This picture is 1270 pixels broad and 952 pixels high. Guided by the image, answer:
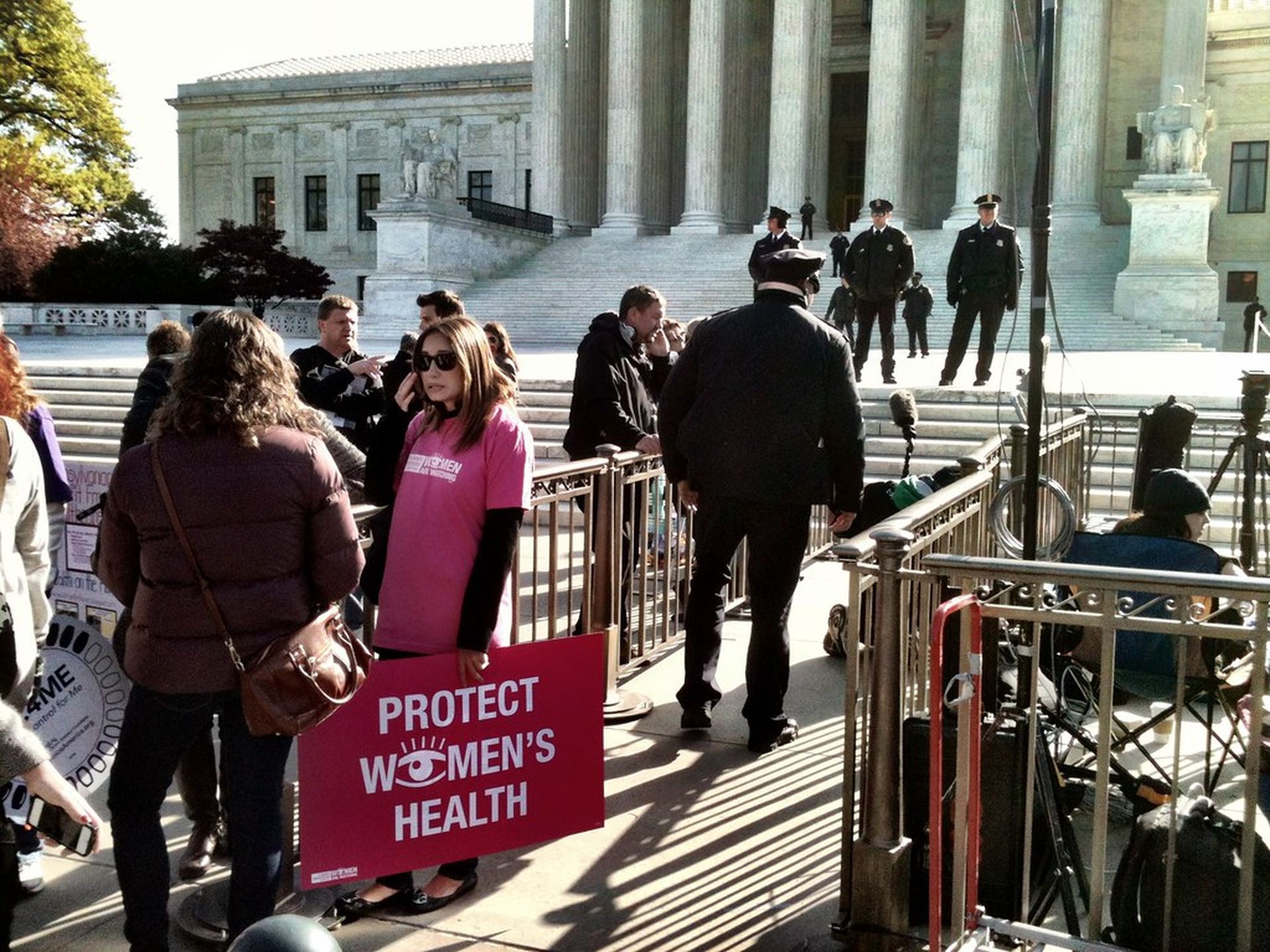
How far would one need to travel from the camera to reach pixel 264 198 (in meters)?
59.1

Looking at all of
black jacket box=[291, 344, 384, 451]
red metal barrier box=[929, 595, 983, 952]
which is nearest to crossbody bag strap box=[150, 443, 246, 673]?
red metal barrier box=[929, 595, 983, 952]

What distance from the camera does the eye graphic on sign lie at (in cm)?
372

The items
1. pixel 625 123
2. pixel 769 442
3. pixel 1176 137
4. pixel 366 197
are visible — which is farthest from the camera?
pixel 366 197

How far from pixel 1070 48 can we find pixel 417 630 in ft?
107

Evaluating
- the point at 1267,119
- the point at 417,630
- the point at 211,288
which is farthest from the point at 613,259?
the point at 417,630

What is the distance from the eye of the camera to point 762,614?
5129 mm

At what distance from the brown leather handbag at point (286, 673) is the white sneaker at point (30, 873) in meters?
1.35

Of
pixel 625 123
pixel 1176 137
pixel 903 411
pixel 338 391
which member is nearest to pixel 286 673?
pixel 338 391

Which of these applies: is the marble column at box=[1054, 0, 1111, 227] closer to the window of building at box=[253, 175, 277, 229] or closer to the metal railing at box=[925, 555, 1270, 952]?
the metal railing at box=[925, 555, 1270, 952]

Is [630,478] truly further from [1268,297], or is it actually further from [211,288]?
[211,288]

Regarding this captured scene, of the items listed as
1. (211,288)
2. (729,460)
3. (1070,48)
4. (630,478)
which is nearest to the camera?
(729,460)

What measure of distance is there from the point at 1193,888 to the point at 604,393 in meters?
4.15

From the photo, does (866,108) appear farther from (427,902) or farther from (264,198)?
(427,902)

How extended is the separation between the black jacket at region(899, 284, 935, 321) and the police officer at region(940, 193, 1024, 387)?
7872mm
